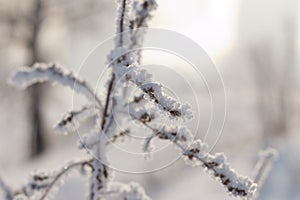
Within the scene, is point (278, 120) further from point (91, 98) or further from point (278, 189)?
point (91, 98)

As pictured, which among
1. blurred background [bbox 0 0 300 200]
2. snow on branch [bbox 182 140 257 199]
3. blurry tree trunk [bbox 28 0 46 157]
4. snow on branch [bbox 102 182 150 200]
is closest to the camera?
snow on branch [bbox 182 140 257 199]

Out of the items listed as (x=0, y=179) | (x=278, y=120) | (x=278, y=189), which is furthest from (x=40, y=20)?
(x=0, y=179)

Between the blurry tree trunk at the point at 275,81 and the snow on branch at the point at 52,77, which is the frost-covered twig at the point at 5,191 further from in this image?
the blurry tree trunk at the point at 275,81

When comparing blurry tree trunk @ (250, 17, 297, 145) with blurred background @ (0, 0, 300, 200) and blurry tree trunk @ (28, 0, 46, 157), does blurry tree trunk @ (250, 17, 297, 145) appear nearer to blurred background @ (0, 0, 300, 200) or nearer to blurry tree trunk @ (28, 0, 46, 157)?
blurred background @ (0, 0, 300, 200)

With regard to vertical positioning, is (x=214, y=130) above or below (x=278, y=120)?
below

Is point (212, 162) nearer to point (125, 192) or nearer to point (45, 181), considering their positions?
point (125, 192)

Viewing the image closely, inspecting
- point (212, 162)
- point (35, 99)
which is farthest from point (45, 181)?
point (35, 99)

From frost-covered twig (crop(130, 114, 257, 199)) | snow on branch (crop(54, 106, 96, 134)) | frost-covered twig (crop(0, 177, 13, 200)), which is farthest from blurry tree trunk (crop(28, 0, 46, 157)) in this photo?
frost-covered twig (crop(130, 114, 257, 199))
